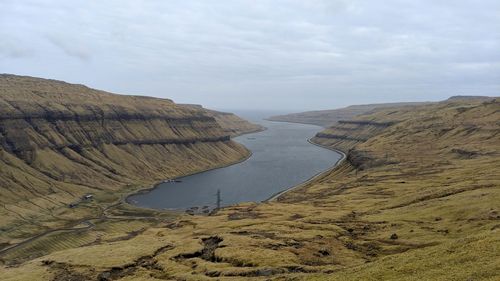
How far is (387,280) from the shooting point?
149 ft

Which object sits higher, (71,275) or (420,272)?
(420,272)

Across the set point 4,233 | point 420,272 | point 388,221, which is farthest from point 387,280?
point 4,233

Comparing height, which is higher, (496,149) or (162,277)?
(496,149)

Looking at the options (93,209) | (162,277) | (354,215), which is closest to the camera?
(162,277)

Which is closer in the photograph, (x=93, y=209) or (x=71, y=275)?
(x=71, y=275)

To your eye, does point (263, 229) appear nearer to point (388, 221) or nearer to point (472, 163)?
point (388, 221)

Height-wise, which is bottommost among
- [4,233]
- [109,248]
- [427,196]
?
[4,233]

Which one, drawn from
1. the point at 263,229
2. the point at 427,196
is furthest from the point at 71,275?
the point at 427,196

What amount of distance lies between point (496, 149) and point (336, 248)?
132 meters

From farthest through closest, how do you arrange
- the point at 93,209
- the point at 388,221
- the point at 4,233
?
the point at 93,209
the point at 4,233
the point at 388,221

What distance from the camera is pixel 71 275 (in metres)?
79.8

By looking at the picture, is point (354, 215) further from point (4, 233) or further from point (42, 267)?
point (4, 233)

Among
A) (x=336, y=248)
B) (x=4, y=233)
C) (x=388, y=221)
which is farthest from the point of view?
(x=4, y=233)

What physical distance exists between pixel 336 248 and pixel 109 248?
156 ft
